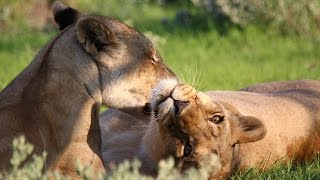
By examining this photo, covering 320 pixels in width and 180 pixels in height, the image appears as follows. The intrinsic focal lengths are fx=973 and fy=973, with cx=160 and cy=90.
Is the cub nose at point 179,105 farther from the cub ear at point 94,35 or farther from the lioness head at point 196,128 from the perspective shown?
the cub ear at point 94,35

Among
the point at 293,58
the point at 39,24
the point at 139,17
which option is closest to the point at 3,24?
the point at 39,24

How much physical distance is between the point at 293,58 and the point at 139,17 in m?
2.88

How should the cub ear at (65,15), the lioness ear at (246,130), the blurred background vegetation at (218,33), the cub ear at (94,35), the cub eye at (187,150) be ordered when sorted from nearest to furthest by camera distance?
1. the cub ear at (94,35)
2. the cub eye at (187,150)
3. the cub ear at (65,15)
4. the lioness ear at (246,130)
5. the blurred background vegetation at (218,33)

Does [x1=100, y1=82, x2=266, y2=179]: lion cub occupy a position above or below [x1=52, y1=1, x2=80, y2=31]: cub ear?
below

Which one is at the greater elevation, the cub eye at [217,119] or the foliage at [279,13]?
the cub eye at [217,119]

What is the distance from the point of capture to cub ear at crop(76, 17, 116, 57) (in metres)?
5.62

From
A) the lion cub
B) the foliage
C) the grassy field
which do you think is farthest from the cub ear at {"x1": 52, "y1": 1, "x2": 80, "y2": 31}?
the foliage

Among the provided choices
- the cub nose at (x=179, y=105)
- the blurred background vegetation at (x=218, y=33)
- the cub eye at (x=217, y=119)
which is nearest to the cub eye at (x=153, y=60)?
the cub nose at (x=179, y=105)

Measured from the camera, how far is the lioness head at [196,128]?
19.4ft

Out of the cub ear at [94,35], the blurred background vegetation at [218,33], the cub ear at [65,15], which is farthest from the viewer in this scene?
the blurred background vegetation at [218,33]

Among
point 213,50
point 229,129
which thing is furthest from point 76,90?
point 213,50

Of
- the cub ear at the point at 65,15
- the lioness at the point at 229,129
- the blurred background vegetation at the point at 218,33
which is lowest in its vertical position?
the blurred background vegetation at the point at 218,33

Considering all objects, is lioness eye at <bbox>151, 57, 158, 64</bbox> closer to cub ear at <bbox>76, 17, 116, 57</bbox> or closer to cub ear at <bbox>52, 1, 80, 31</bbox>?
cub ear at <bbox>76, 17, 116, 57</bbox>

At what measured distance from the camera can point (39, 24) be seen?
537 inches
